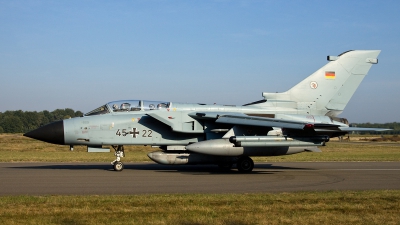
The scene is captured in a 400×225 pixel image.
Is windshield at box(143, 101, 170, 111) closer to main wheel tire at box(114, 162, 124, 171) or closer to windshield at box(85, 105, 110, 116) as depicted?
windshield at box(85, 105, 110, 116)

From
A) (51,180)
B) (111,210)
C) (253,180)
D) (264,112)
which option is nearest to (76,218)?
(111,210)

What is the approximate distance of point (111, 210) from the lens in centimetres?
830

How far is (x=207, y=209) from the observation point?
8.36m

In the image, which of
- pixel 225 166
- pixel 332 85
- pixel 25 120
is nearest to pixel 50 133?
pixel 225 166

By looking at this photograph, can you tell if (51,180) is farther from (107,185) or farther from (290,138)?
(290,138)

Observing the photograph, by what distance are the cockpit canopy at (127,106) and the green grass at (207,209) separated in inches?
297

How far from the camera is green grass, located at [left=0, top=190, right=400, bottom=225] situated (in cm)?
745

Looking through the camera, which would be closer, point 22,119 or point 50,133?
point 50,133

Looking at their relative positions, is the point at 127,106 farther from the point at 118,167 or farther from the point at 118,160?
the point at 118,167

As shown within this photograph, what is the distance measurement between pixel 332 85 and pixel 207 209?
39.1 ft

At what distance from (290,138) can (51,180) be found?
8166 mm

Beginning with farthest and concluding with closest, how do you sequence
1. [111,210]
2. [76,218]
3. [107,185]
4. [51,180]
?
1. [51,180]
2. [107,185]
3. [111,210]
4. [76,218]

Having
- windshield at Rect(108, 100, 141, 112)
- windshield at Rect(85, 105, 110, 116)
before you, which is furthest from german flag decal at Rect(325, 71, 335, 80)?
windshield at Rect(85, 105, 110, 116)

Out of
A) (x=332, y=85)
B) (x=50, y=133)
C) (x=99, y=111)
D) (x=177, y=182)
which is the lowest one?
(x=177, y=182)
